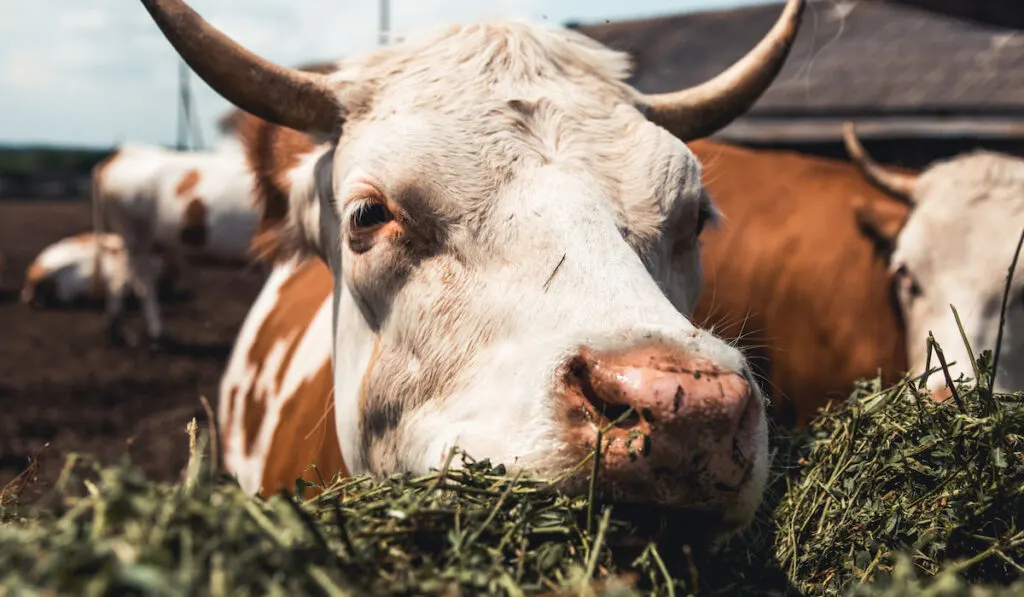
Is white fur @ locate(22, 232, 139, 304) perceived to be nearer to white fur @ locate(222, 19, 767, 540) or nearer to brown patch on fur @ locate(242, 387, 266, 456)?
brown patch on fur @ locate(242, 387, 266, 456)

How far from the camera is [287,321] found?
4.09 meters

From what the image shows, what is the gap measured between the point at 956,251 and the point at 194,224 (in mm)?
10306

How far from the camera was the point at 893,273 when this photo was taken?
15.0 feet

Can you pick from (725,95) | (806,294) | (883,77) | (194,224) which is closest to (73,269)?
(194,224)

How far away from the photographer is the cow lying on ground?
166 inches

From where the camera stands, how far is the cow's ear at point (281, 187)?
2641 millimetres

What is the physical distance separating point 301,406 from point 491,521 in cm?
207

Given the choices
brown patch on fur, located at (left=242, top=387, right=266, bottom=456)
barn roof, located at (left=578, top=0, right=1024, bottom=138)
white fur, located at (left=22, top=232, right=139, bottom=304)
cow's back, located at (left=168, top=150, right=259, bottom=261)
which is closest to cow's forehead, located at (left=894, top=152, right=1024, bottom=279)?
brown patch on fur, located at (left=242, top=387, right=266, bottom=456)

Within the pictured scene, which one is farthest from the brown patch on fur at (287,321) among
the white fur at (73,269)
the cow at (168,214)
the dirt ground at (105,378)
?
the white fur at (73,269)

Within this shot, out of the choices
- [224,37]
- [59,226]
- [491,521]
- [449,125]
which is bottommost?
A: [59,226]

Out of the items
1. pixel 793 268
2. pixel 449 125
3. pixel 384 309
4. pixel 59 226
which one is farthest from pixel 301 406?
pixel 59 226

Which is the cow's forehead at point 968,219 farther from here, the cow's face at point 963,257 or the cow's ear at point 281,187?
the cow's ear at point 281,187

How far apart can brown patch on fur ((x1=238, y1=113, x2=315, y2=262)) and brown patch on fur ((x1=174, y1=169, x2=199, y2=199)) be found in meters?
9.67

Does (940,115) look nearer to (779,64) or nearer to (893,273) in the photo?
(893,273)
